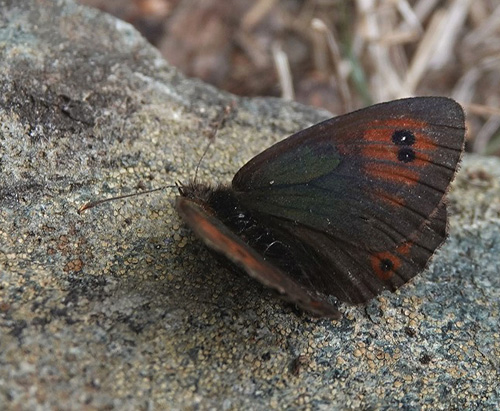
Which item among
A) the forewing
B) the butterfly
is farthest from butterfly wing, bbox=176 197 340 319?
the forewing

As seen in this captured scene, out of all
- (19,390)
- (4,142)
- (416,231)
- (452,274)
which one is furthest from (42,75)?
(452,274)

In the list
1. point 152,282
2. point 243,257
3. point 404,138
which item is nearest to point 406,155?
point 404,138

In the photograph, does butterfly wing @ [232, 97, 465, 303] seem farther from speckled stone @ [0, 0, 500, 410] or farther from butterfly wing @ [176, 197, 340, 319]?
butterfly wing @ [176, 197, 340, 319]

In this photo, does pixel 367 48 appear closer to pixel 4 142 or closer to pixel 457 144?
pixel 457 144

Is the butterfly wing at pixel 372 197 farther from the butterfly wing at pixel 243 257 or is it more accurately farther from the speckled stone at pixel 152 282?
the butterfly wing at pixel 243 257

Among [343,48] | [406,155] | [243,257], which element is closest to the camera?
[243,257]

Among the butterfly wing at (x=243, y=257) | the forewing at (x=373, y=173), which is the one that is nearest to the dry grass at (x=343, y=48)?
the forewing at (x=373, y=173)

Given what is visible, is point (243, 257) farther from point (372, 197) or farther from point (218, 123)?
point (218, 123)
